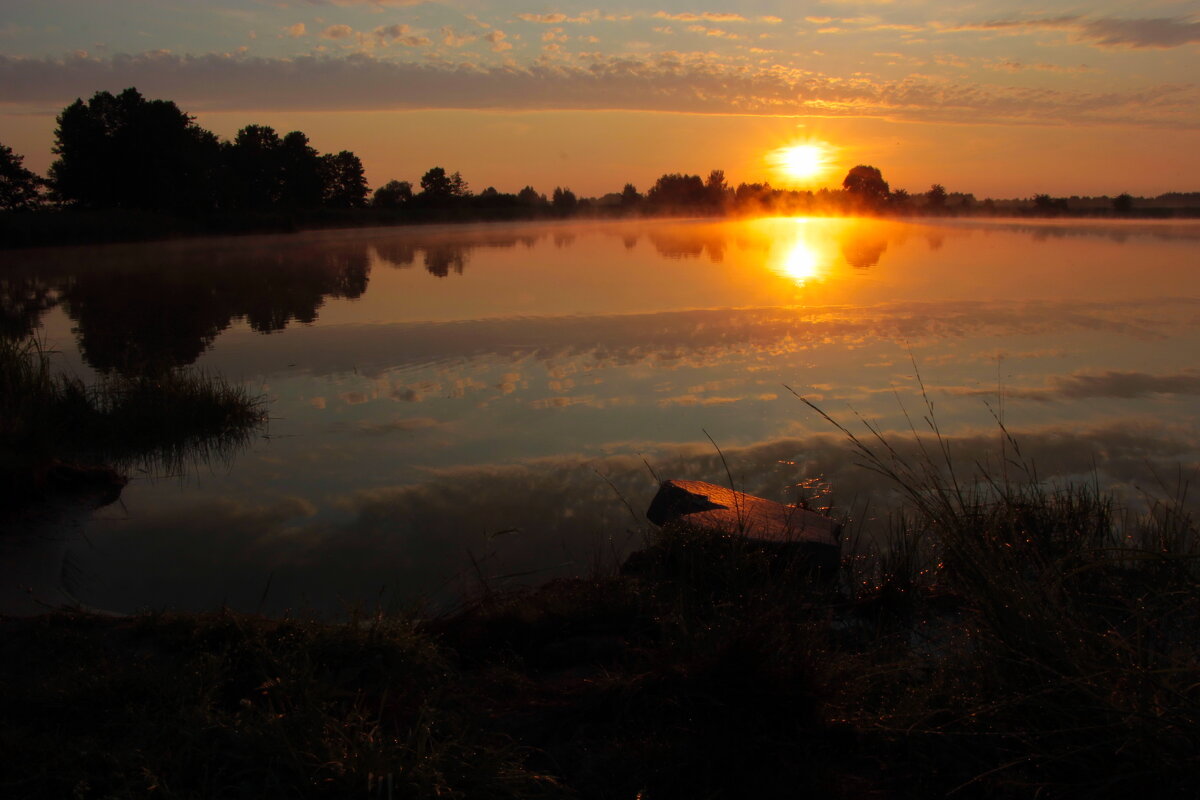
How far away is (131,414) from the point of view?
7.41 meters

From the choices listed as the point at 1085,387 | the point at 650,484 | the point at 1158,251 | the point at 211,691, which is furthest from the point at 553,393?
the point at 1158,251

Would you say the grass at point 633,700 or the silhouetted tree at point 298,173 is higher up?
the silhouetted tree at point 298,173

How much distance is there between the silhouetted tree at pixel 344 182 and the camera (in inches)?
2778

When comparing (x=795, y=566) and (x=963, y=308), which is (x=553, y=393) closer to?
(x=795, y=566)

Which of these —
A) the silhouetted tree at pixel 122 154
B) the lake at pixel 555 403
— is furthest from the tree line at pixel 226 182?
the lake at pixel 555 403

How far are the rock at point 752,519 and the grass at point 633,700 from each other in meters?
0.52

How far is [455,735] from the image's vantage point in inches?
102

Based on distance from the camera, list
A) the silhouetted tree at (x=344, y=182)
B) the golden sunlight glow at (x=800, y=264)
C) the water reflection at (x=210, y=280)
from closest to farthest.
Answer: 1. the water reflection at (x=210, y=280)
2. the golden sunlight glow at (x=800, y=264)
3. the silhouetted tree at (x=344, y=182)

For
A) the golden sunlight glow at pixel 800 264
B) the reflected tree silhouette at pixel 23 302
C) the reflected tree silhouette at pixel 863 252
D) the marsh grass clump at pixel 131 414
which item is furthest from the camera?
the reflected tree silhouette at pixel 863 252

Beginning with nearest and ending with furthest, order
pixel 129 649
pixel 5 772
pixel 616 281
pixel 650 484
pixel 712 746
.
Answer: pixel 5 772, pixel 712 746, pixel 129 649, pixel 650 484, pixel 616 281

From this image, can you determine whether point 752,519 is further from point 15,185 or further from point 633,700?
point 15,185

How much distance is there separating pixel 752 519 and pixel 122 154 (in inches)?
1862

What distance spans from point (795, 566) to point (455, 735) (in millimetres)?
1987

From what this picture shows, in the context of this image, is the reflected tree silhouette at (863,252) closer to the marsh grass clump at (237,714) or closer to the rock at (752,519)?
the rock at (752,519)
